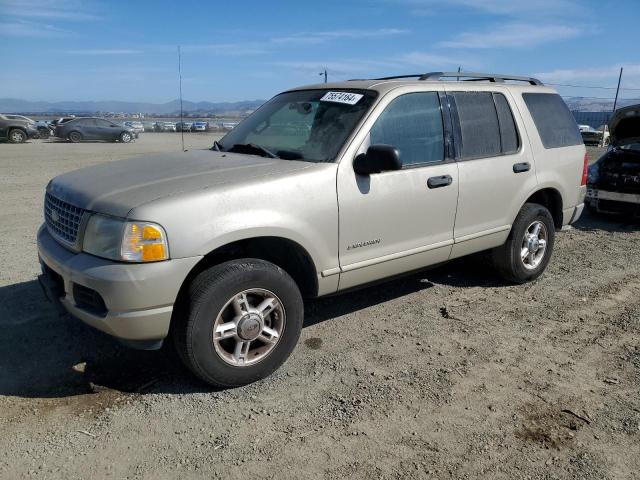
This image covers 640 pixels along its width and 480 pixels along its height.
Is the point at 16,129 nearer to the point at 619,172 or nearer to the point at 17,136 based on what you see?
the point at 17,136

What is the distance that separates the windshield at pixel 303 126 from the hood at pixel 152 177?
19 cm

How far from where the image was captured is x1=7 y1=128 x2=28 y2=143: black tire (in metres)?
25.1

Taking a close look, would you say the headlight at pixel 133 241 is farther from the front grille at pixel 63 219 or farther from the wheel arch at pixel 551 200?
the wheel arch at pixel 551 200

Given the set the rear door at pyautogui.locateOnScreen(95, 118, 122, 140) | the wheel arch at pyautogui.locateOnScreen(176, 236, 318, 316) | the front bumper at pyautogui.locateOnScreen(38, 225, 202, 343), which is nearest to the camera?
the front bumper at pyautogui.locateOnScreen(38, 225, 202, 343)

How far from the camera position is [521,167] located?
490cm

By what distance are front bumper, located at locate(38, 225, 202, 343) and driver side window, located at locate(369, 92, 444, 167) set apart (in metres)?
1.71

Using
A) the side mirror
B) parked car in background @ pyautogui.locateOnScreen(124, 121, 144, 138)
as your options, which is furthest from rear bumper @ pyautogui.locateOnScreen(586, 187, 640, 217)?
parked car in background @ pyautogui.locateOnScreen(124, 121, 144, 138)

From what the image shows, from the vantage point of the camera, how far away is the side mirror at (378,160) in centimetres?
357

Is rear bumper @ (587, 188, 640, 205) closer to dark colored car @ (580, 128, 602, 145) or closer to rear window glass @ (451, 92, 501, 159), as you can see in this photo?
rear window glass @ (451, 92, 501, 159)

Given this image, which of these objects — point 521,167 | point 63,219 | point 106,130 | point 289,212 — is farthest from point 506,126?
point 106,130

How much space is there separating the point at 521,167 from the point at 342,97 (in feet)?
6.12

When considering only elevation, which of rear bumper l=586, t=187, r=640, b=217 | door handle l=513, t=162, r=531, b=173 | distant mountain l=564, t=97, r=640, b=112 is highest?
distant mountain l=564, t=97, r=640, b=112

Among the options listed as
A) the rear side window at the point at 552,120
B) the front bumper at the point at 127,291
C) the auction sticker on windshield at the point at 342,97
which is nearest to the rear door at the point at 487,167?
the rear side window at the point at 552,120

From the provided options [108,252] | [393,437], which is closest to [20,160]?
[108,252]
